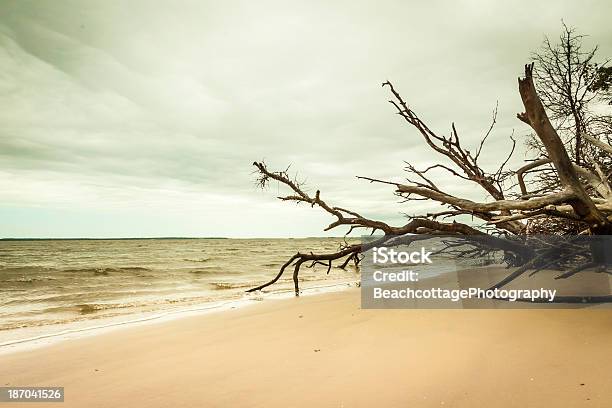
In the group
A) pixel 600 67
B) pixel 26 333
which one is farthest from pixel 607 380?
pixel 26 333

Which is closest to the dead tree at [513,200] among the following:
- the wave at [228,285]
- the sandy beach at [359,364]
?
the sandy beach at [359,364]

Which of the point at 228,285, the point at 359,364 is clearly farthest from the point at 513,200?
the point at 228,285

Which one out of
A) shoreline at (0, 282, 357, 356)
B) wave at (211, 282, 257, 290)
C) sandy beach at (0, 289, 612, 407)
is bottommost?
wave at (211, 282, 257, 290)

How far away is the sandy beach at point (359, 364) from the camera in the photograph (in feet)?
7.91

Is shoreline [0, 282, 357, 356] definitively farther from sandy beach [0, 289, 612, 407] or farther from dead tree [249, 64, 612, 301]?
dead tree [249, 64, 612, 301]

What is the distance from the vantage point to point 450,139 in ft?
14.7

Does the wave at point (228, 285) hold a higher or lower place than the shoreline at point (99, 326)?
lower

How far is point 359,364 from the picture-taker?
123 inches

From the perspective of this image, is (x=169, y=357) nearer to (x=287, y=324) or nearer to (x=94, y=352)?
(x=94, y=352)

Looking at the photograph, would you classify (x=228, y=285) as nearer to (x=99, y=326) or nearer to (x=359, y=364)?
(x=99, y=326)

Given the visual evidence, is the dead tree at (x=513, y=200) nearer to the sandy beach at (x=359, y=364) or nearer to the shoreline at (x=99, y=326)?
the sandy beach at (x=359, y=364)

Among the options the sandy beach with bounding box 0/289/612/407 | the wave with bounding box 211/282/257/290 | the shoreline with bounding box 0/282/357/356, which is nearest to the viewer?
the sandy beach with bounding box 0/289/612/407

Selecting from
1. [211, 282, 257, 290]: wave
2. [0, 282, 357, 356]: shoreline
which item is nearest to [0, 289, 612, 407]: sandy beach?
[0, 282, 357, 356]: shoreline

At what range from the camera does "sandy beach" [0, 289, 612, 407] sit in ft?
7.91
